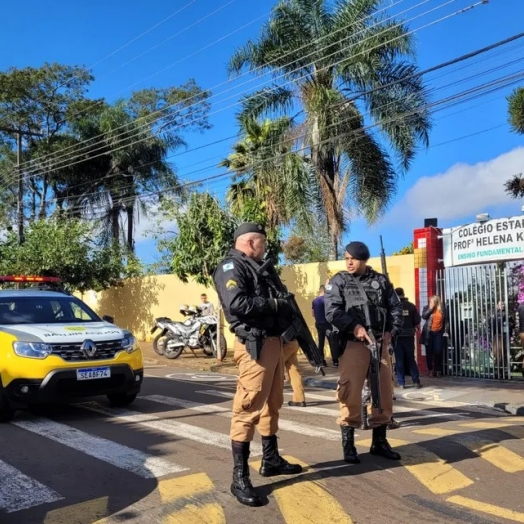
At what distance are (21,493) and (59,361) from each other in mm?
2688

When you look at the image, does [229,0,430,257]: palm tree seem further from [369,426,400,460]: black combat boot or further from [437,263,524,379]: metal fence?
[369,426,400,460]: black combat boot

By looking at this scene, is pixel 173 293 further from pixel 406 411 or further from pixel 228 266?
pixel 228 266

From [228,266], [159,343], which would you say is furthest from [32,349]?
[159,343]

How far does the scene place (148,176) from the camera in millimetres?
35938

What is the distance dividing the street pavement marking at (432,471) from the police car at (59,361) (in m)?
3.75

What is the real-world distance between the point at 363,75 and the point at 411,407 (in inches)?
473

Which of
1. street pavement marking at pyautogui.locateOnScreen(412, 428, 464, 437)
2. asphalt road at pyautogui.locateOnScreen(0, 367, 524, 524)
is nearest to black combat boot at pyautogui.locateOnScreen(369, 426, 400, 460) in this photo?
asphalt road at pyautogui.locateOnScreen(0, 367, 524, 524)

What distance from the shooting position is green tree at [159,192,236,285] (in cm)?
1491

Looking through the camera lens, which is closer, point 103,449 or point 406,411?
point 103,449

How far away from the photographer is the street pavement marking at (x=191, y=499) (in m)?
4.07

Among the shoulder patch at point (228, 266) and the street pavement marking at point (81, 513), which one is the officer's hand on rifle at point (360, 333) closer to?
the shoulder patch at point (228, 266)

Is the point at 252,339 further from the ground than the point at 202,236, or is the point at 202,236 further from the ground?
the point at 202,236

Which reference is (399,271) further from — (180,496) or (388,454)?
(180,496)

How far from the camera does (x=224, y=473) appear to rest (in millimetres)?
5094
